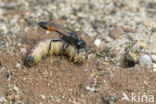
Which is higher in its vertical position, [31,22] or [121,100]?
[31,22]

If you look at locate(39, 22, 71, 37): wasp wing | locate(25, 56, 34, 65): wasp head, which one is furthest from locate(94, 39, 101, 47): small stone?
locate(25, 56, 34, 65): wasp head

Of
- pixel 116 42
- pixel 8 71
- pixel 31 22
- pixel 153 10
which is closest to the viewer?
pixel 8 71

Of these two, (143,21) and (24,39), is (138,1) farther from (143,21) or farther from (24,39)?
(24,39)

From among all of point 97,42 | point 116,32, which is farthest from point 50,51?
point 116,32

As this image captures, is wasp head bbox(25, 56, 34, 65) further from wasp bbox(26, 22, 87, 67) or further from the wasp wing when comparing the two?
the wasp wing

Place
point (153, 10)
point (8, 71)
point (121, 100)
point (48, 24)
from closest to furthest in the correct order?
1. point (121, 100)
2. point (8, 71)
3. point (48, 24)
4. point (153, 10)

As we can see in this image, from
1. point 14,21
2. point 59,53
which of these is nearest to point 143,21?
point 59,53

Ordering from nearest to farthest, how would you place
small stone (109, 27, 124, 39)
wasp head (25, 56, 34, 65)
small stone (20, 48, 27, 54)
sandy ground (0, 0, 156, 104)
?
sandy ground (0, 0, 156, 104) < wasp head (25, 56, 34, 65) < small stone (20, 48, 27, 54) < small stone (109, 27, 124, 39)
